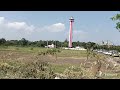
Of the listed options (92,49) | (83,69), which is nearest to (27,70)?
(83,69)

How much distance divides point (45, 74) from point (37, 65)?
41cm

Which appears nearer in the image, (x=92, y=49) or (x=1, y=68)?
(x=1, y=68)

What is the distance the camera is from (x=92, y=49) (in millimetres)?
8039
